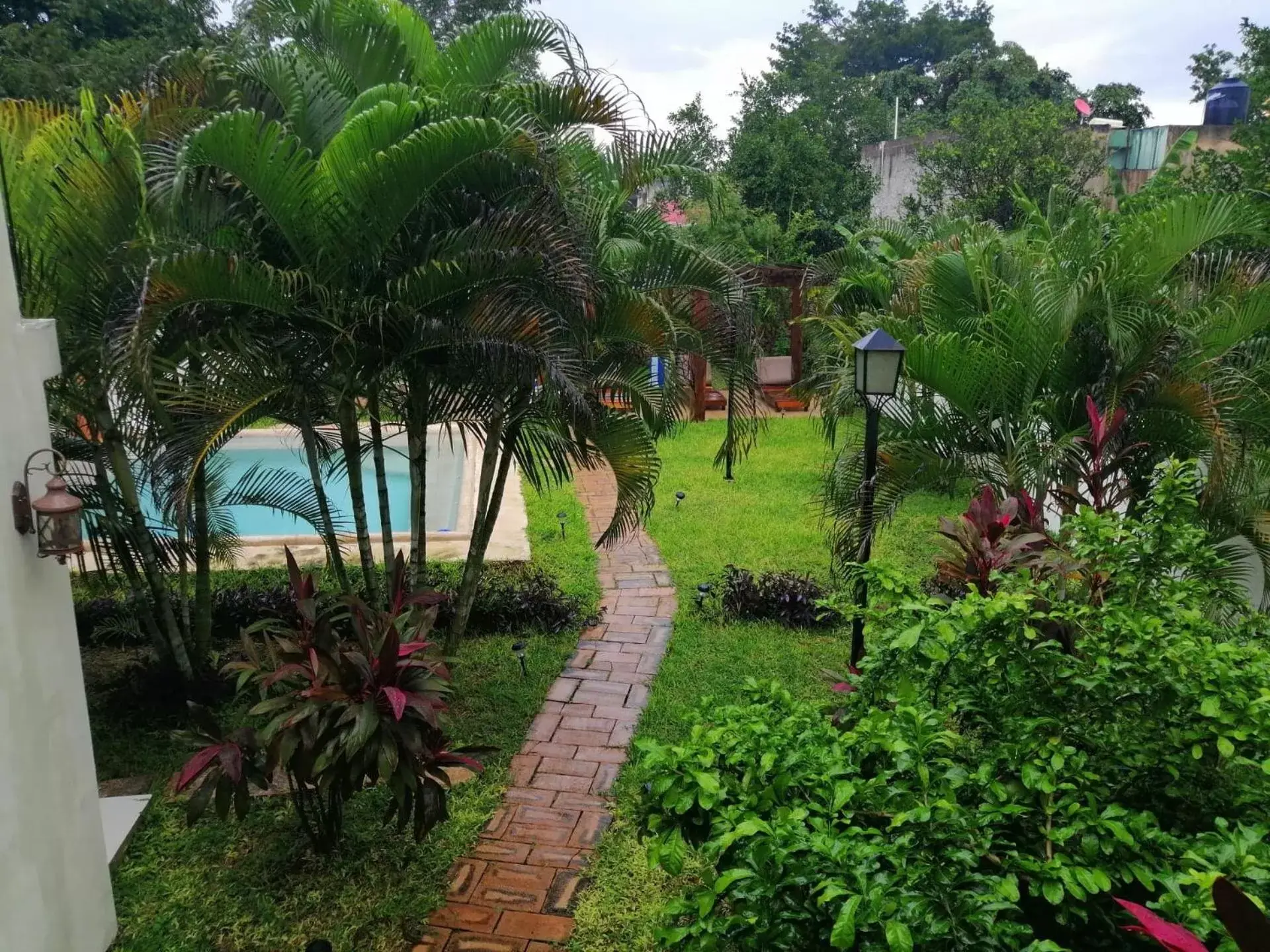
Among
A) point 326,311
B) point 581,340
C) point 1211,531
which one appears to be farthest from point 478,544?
point 1211,531

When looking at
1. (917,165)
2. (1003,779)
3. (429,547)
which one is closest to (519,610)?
(429,547)

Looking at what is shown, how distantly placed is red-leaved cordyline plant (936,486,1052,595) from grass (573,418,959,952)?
1.50 ft

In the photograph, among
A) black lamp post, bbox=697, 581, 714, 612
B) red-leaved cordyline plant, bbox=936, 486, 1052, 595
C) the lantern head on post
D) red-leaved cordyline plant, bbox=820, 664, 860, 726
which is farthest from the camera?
black lamp post, bbox=697, 581, 714, 612

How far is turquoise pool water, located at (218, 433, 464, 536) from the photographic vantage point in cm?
1089

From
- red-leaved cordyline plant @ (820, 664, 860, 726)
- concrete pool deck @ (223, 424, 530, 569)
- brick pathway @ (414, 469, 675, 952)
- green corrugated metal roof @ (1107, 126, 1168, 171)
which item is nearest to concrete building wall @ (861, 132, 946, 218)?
green corrugated metal roof @ (1107, 126, 1168, 171)

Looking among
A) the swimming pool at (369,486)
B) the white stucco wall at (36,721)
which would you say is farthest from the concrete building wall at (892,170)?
the white stucco wall at (36,721)

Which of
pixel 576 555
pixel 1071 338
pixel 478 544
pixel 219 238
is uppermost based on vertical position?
pixel 219 238

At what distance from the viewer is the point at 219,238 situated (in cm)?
402

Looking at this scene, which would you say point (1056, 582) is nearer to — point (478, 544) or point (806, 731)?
point (806, 731)

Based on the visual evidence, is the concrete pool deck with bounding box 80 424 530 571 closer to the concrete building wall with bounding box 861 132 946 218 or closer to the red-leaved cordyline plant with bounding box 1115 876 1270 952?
the red-leaved cordyline plant with bounding box 1115 876 1270 952

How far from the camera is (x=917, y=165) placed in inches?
780

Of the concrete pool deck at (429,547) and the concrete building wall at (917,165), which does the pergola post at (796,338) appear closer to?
the concrete building wall at (917,165)

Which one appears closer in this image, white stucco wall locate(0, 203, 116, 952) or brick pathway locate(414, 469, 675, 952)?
white stucco wall locate(0, 203, 116, 952)

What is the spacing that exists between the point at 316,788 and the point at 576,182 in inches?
125
